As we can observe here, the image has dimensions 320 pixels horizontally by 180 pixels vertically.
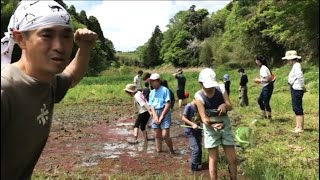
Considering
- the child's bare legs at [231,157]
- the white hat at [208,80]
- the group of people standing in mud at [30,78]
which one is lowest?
the child's bare legs at [231,157]

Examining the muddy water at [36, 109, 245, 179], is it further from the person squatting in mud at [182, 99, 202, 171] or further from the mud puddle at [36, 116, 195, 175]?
the person squatting in mud at [182, 99, 202, 171]

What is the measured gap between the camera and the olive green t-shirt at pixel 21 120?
1.69m

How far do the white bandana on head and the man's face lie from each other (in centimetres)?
3

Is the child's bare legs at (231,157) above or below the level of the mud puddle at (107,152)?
above

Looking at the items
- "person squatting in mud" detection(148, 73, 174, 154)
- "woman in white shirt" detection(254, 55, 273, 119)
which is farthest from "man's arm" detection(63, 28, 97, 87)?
"woman in white shirt" detection(254, 55, 273, 119)

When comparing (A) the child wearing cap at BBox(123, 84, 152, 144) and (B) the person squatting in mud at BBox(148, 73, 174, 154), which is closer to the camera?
(B) the person squatting in mud at BBox(148, 73, 174, 154)

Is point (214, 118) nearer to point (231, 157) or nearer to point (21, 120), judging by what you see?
point (231, 157)

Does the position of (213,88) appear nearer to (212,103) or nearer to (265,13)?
(212,103)

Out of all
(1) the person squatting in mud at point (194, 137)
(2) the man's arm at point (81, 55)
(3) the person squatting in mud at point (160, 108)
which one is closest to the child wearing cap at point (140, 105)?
(3) the person squatting in mud at point (160, 108)

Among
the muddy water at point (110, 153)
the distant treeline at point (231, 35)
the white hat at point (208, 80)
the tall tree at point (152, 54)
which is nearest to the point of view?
the white hat at point (208, 80)

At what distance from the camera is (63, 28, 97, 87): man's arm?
93.6 inches

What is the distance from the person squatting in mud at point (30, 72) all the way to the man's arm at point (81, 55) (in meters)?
0.44

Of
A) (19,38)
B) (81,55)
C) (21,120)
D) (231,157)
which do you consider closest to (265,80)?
(231,157)

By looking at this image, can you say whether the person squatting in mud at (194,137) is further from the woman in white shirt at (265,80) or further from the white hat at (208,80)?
the woman in white shirt at (265,80)
